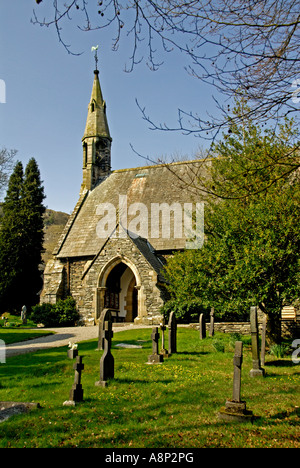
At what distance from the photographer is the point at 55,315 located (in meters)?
22.1

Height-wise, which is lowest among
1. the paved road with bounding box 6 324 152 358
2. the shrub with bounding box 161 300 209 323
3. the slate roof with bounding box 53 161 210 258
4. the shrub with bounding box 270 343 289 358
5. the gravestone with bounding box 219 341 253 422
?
the paved road with bounding box 6 324 152 358

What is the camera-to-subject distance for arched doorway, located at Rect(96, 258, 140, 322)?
71.1 feet

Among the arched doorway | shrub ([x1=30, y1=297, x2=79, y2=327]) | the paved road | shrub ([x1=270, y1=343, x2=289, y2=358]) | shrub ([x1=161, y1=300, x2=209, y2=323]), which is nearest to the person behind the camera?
shrub ([x1=270, y1=343, x2=289, y2=358])

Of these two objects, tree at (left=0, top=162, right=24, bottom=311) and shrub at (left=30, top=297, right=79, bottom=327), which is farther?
tree at (left=0, top=162, right=24, bottom=311)

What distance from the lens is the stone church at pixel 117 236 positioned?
68.3ft

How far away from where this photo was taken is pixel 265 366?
34.9 ft

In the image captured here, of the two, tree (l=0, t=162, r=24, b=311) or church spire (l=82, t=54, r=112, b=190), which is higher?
church spire (l=82, t=54, r=112, b=190)

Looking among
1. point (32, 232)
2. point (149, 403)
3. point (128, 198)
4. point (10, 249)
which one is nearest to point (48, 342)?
point (149, 403)

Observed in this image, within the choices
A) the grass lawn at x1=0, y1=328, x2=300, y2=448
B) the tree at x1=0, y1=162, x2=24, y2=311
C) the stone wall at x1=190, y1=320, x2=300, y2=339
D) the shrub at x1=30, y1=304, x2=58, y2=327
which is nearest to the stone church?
the shrub at x1=30, y1=304, x2=58, y2=327

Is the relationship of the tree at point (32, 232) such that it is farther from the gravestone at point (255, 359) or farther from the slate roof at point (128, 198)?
the gravestone at point (255, 359)

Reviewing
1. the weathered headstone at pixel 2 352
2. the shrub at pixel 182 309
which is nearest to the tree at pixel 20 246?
the shrub at pixel 182 309

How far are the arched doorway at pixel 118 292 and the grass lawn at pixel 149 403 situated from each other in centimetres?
1033

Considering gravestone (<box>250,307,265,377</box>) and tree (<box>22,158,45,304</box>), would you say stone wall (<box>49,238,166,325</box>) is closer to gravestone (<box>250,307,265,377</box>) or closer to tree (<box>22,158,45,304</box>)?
tree (<box>22,158,45,304</box>)

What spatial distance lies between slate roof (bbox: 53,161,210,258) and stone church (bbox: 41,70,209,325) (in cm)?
6
